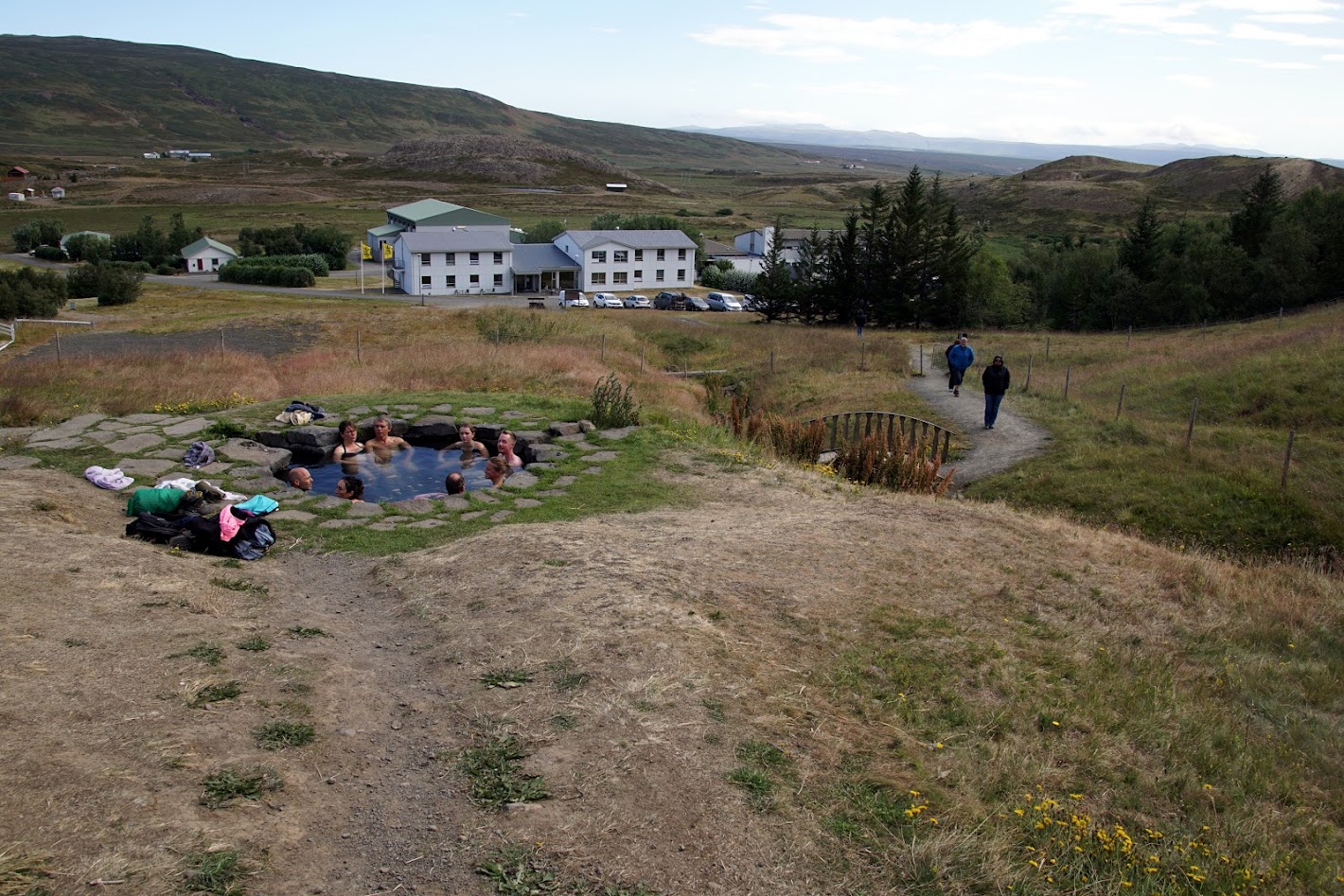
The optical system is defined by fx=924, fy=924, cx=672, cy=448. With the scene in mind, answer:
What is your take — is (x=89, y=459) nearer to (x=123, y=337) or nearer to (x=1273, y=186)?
(x=123, y=337)

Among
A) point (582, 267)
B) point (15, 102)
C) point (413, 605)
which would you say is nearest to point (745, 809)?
point (413, 605)

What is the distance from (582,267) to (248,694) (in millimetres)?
64934

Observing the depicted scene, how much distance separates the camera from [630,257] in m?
70.7

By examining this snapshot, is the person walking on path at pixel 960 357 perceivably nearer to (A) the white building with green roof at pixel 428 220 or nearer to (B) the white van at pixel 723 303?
(B) the white van at pixel 723 303

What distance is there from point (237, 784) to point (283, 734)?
568 mm

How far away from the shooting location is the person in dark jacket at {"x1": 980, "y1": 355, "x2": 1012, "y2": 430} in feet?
Result: 59.1

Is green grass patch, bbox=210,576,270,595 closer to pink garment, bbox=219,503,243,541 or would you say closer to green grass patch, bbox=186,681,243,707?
pink garment, bbox=219,503,243,541

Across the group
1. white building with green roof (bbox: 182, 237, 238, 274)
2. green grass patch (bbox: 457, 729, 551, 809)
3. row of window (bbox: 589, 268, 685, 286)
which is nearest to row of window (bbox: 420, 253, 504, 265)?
row of window (bbox: 589, 268, 685, 286)

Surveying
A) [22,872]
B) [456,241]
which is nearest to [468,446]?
[22,872]

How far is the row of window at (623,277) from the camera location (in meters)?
69.8

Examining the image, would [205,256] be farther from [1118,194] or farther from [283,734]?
[1118,194]

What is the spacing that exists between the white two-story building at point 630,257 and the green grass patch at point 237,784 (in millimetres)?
65101

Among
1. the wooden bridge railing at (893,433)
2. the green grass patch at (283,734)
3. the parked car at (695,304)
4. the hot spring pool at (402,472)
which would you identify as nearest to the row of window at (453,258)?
the parked car at (695,304)

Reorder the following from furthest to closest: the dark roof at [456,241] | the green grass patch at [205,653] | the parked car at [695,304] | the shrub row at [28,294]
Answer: the dark roof at [456,241] → the parked car at [695,304] → the shrub row at [28,294] → the green grass patch at [205,653]
